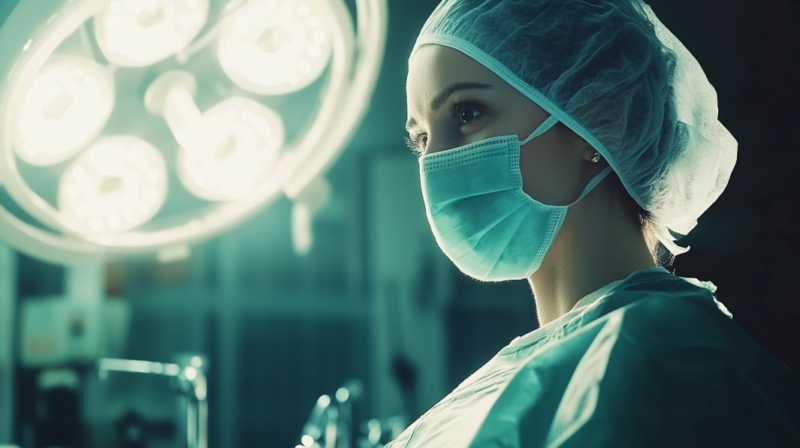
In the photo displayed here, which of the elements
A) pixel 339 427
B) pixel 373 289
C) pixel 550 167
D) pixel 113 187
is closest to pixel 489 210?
pixel 550 167

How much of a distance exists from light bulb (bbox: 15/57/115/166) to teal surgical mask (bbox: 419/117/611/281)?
0.48 metres

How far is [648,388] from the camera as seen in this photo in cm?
73

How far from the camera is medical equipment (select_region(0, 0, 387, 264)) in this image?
0.88 metres

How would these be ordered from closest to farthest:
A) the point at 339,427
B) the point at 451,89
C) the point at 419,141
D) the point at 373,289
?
the point at 451,89, the point at 419,141, the point at 339,427, the point at 373,289

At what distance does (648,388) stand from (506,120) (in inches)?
18.6

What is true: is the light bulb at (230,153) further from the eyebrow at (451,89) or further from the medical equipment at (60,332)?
the medical equipment at (60,332)

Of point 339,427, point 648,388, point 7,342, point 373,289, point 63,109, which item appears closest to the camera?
point 648,388

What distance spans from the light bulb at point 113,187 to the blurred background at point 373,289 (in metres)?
1.64

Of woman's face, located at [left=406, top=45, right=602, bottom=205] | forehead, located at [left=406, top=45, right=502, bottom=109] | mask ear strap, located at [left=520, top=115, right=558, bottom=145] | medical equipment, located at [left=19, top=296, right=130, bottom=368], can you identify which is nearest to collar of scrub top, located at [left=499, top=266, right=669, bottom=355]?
woman's face, located at [left=406, top=45, right=602, bottom=205]

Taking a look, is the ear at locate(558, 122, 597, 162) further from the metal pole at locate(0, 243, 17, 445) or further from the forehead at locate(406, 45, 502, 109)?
the metal pole at locate(0, 243, 17, 445)

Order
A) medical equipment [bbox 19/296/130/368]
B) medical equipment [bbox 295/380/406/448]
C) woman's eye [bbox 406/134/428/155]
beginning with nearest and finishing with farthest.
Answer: woman's eye [bbox 406/134/428/155]
medical equipment [bbox 295/380/406/448]
medical equipment [bbox 19/296/130/368]

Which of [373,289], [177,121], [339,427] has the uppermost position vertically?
[177,121]

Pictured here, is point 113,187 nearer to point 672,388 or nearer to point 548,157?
point 548,157

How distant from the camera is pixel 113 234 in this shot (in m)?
0.94
